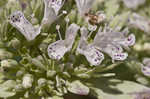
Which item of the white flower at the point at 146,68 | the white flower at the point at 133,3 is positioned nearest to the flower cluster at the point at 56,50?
the white flower at the point at 146,68

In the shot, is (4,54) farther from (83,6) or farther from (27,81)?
(83,6)

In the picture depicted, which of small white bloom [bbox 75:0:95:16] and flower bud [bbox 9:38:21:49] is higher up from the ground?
small white bloom [bbox 75:0:95:16]

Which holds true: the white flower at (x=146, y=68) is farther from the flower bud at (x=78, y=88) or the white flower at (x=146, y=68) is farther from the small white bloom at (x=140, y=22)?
the flower bud at (x=78, y=88)

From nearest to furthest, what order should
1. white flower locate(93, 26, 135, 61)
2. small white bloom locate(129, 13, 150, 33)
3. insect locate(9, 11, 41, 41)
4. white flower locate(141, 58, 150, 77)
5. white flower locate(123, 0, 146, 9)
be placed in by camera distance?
insect locate(9, 11, 41, 41) → white flower locate(93, 26, 135, 61) → white flower locate(141, 58, 150, 77) → small white bloom locate(129, 13, 150, 33) → white flower locate(123, 0, 146, 9)

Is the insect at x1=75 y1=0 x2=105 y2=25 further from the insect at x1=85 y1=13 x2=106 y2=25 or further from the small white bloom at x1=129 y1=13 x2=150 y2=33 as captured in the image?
the small white bloom at x1=129 y1=13 x2=150 y2=33

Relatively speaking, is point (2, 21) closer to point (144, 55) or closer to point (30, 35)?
point (30, 35)

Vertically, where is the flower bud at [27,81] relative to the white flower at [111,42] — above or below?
below

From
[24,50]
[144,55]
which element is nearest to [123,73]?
[144,55]

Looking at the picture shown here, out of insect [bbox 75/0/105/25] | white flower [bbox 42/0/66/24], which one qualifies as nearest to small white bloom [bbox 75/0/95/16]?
insect [bbox 75/0/105/25]
